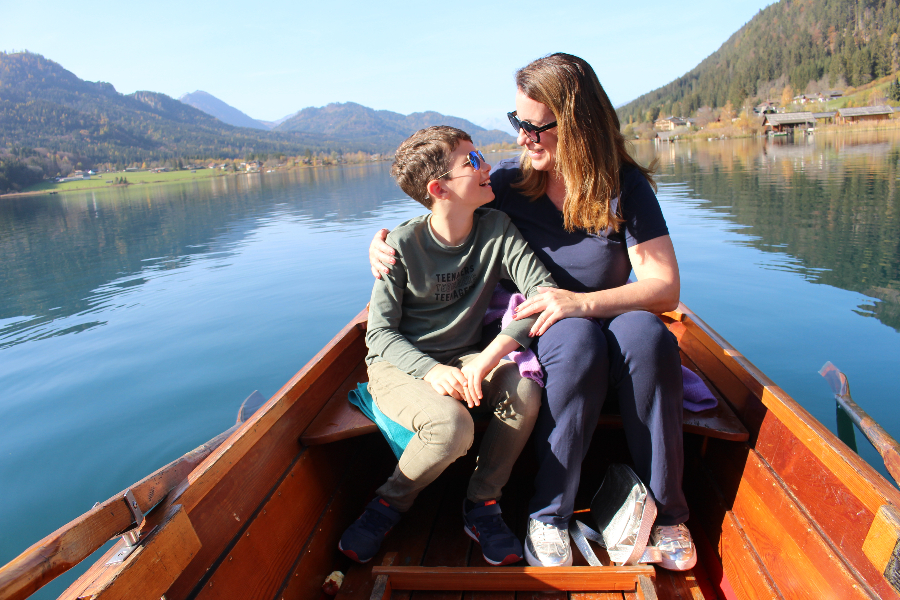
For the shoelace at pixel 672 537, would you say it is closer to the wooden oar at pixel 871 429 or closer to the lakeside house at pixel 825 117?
the wooden oar at pixel 871 429

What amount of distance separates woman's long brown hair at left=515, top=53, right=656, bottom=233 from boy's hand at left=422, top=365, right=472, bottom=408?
82 centimetres

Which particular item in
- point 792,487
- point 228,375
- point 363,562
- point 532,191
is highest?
point 532,191

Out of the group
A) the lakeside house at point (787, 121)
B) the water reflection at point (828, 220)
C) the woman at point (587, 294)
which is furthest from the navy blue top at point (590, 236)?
the lakeside house at point (787, 121)

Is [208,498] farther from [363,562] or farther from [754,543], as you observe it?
[754,543]

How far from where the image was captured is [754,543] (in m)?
1.75

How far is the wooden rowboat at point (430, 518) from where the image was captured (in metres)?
1.24

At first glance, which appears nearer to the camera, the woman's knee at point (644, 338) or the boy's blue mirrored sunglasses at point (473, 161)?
the woman's knee at point (644, 338)

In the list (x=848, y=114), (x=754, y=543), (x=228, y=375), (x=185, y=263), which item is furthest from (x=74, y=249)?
(x=848, y=114)

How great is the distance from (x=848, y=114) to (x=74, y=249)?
282 feet

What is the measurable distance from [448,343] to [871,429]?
1900mm

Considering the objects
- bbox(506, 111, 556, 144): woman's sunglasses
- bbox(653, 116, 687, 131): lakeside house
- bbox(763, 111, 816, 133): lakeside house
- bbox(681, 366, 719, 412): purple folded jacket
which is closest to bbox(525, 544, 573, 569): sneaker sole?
bbox(681, 366, 719, 412): purple folded jacket

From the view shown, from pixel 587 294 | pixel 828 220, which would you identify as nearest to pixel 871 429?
pixel 587 294

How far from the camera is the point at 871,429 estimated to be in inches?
93.7

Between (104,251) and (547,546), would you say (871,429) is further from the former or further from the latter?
(104,251)
